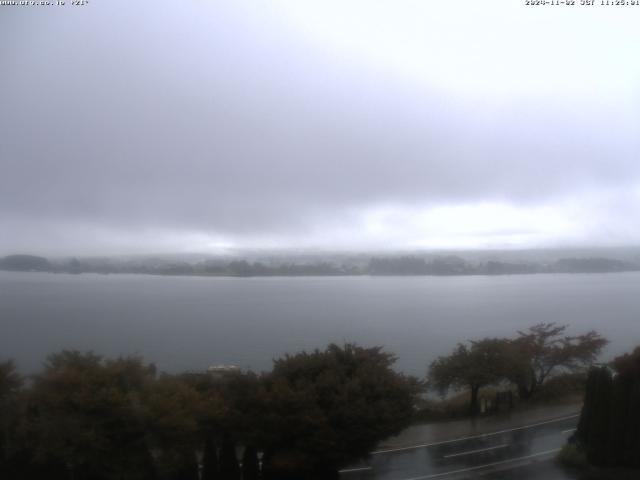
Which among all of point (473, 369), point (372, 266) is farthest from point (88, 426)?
point (372, 266)

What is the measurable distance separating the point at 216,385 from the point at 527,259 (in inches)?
1902

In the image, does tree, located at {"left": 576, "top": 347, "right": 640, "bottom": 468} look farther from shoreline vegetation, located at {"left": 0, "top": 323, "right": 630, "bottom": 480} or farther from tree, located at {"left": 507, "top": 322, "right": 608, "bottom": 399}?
tree, located at {"left": 507, "top": 322, "right": 608, "bottom": 399}

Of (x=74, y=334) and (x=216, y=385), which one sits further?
(x=74, y=334)

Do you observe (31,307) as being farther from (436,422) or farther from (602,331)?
(602,331)

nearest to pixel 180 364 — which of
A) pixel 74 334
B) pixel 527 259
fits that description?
pixel 74 334

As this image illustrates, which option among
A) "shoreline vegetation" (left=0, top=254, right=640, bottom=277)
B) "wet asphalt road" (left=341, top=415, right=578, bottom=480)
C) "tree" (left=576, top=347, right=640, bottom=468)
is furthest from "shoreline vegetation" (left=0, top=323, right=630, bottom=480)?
"shoreline vegetation" (left=0, top=254, right=640, bottom=277)

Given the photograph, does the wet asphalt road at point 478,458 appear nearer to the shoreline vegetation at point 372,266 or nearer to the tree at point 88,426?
the tree at point 88,426

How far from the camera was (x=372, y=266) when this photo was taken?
5231cm

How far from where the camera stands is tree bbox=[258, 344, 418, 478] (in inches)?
494

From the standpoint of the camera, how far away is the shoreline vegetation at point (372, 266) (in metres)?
46.8

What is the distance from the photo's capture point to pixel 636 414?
1352 centimetres

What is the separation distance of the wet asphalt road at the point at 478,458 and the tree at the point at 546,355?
5.13 meters

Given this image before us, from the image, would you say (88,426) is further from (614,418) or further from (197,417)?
(614,418)

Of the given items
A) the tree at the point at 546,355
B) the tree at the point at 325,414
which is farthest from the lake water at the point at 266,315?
the tree at the point at 325,414
